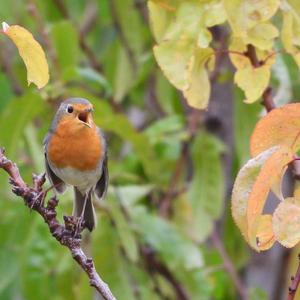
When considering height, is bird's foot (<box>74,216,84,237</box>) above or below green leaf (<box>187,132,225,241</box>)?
above

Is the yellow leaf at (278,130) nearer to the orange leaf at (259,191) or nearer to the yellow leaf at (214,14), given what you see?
the orange leaf at (259,191)

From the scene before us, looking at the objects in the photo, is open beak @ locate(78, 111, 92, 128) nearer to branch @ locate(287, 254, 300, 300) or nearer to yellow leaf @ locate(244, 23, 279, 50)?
yellow leaf @ locate(244, 23, 279, 50)

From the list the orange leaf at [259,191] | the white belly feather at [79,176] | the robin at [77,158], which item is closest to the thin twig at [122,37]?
the robin at [77,158]

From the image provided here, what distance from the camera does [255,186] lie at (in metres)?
2.08

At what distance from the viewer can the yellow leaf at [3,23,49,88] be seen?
2225mm

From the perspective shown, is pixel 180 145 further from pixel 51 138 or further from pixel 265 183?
pixel 265 183

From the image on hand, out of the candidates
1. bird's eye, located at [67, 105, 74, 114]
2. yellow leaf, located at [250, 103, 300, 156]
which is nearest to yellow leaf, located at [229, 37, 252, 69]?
yellow leaf, located at [250, 103, 300, 156]

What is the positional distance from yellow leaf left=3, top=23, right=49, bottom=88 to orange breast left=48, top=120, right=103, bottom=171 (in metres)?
0.90

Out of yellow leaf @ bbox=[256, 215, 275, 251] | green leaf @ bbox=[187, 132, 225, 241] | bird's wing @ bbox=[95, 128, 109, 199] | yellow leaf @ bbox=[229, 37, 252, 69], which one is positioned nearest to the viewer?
→ yellow leaf @ bbox=[256, 215, 275, 251]

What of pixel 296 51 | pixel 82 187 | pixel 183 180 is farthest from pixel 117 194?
pixel 296 51

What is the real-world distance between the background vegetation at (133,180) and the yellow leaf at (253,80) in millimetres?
1125

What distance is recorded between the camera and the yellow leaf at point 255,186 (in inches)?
81.9

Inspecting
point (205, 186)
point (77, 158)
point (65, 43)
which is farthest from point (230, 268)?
point (77, 158)

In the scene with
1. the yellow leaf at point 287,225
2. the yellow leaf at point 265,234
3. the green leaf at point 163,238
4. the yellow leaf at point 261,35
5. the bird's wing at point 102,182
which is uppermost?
the yellow leaf at point 261,35
